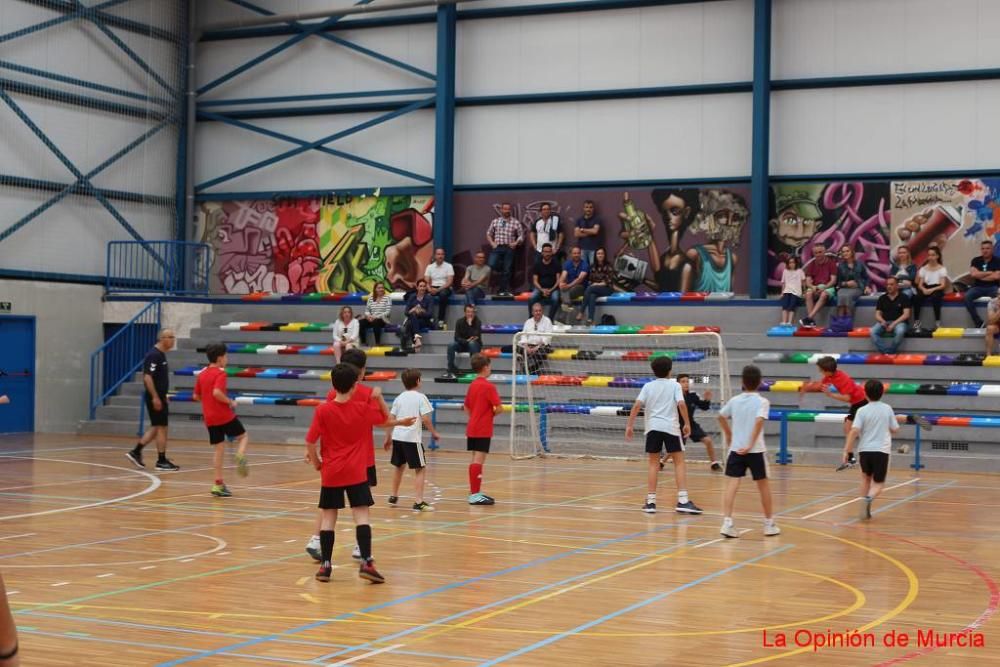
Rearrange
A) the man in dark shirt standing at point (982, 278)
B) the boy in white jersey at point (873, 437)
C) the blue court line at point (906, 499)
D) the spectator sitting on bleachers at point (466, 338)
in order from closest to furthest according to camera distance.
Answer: the boy in white jersey at point (873, 437) < the blue court line at point (906, 499) < the man in dark shirt standing at point (982, 278) < the spectator sitting on bleachers at point (466, 338)

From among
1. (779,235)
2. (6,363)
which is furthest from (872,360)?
(6,363)

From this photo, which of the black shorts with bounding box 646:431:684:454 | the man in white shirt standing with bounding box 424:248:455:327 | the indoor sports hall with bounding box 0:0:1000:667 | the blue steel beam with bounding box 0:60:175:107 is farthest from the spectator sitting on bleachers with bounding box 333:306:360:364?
the black shorts with bounding box 646:431:684:454

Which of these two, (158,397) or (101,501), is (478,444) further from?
(158,397)

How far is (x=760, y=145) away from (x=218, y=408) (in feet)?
51.1

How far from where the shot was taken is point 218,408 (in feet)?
55.9

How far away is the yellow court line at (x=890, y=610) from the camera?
315 inches

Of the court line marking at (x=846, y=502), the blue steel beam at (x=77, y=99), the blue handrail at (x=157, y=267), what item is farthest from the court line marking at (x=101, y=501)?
the blue steel beam at (x=77, y=99)

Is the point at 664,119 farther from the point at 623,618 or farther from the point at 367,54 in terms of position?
the point at 623,618

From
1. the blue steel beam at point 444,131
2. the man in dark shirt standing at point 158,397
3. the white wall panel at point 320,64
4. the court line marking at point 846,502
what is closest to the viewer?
the court line marking at point 846,502

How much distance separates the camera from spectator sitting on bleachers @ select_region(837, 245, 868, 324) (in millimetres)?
26156

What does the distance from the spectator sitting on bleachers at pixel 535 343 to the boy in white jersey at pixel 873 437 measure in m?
11.1

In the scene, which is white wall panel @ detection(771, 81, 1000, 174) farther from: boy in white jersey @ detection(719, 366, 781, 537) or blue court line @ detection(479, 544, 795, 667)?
blue court line @ detection(479, 544, 795, 667)

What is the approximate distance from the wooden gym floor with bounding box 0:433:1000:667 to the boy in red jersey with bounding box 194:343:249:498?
0.64 metres

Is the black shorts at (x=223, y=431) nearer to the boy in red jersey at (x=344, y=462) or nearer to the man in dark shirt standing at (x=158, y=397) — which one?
the man in dark shirt standing at (x=158, y=397)
